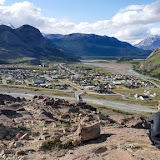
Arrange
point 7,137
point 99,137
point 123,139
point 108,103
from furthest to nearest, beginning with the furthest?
point 108,103, point 7,137, point 99,137, point 123,139

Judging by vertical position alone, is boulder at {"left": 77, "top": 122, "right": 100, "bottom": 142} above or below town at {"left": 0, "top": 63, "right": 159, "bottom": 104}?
above

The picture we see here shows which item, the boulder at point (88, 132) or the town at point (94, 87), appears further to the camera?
the town at point (94, 87)

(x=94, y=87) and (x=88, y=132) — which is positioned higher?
(x=88, y=132)

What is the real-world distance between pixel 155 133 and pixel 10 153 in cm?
939

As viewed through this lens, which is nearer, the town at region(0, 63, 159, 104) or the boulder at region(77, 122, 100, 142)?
the boulder at region(77, 122, 100, 142)

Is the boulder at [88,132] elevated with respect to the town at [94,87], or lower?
elevated

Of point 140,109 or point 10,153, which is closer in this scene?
point 10,153

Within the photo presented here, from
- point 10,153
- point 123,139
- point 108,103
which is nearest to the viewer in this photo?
point 10,153

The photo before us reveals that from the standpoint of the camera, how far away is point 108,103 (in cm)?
8038

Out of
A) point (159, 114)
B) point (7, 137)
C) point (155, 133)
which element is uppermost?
point (159, 114)

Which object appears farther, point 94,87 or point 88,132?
point 94,87

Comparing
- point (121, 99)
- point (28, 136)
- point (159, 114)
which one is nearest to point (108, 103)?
point (121, 99)

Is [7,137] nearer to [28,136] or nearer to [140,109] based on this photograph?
[28,136]

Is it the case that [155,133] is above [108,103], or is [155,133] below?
above
